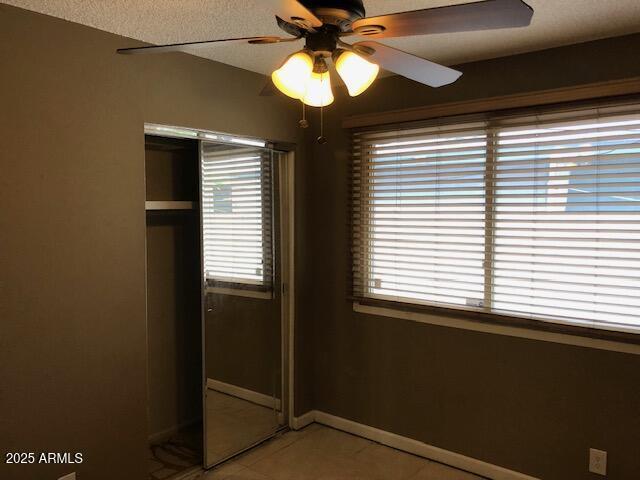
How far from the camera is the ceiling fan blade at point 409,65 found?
1.65 metres

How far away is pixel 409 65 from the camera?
1.80m

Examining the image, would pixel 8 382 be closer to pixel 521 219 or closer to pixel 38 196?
pixel 38 196

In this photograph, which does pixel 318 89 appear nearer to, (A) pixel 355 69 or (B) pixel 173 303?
(A) pixel 355 69

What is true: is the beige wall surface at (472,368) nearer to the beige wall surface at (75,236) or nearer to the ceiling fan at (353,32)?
the ceiling fan at (353,32)

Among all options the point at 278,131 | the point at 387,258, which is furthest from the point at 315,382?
the point at 278,131

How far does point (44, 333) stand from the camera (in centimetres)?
230

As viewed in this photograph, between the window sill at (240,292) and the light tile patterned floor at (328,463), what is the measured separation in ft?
3.23

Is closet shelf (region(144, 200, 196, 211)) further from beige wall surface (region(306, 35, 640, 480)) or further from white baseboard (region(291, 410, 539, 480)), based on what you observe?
white baseboard (region(291, 410, 539, 480))

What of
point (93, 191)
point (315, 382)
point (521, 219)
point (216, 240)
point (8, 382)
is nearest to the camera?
point (8, 382)

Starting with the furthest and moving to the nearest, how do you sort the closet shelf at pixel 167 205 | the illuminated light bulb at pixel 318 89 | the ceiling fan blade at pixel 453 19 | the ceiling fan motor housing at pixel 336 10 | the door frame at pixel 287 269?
the door frame at pixel 287 269 → the closet shelf at pixel 167 205 → the illuminated light bulb at pixel 318 89 → the ceiling fan motor housing at pixel 336 10 → the ceiling fan blade at pixel 453 19

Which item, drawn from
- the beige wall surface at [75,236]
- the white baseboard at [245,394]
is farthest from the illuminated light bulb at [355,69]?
the white baseboard at [245,394]

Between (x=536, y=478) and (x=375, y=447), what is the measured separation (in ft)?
3.26

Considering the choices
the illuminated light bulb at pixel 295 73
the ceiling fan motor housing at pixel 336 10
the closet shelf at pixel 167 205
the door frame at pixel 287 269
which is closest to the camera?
the ceiling fan motor housing at pixel 336 10

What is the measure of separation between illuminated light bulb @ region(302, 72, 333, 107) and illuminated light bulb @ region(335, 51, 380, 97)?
0.29 ft
